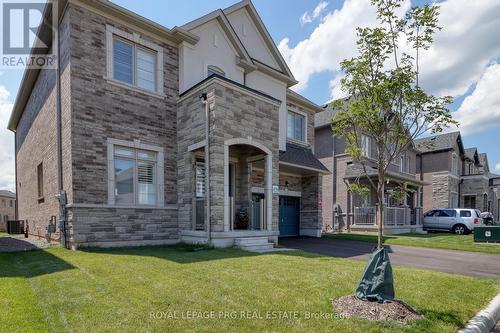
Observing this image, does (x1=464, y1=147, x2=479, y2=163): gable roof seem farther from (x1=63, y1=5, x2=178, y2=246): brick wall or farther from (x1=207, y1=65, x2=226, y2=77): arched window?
(x1=63, y1=5, x2=178, y2=246): brick wall

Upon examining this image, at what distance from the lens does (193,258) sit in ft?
26.2

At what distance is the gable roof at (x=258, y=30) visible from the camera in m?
13.1

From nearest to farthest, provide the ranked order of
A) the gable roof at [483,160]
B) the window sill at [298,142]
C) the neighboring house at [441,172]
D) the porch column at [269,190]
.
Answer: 1. the porch column at [269,190]
2. the window sill at [298,142]
3. the neighboring house at [441,172]
4. the gable roof at [483,160]

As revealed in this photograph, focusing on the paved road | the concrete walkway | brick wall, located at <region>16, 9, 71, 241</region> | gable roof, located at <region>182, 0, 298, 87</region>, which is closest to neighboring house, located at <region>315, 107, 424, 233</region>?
gable roof, located at <region>182, 0, 298, 87</region>

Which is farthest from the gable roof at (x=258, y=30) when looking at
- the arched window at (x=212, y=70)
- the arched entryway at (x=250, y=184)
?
the arched entryway at (x=250, y=184)

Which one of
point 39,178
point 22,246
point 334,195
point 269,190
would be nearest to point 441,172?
point 334,195

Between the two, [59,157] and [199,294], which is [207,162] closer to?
[59,157]

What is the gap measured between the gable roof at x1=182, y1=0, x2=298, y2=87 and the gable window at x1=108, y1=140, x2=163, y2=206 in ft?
17.5

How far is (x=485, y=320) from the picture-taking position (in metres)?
4.54

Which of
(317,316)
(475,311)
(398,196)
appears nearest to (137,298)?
(317,316)

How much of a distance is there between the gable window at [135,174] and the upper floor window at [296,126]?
8.65m

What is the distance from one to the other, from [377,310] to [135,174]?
30.1ft

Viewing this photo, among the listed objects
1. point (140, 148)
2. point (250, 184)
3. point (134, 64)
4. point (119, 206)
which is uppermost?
point (134, 64)

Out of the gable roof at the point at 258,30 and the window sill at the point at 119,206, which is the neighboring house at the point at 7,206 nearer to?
the window sill at the point at 119,206
